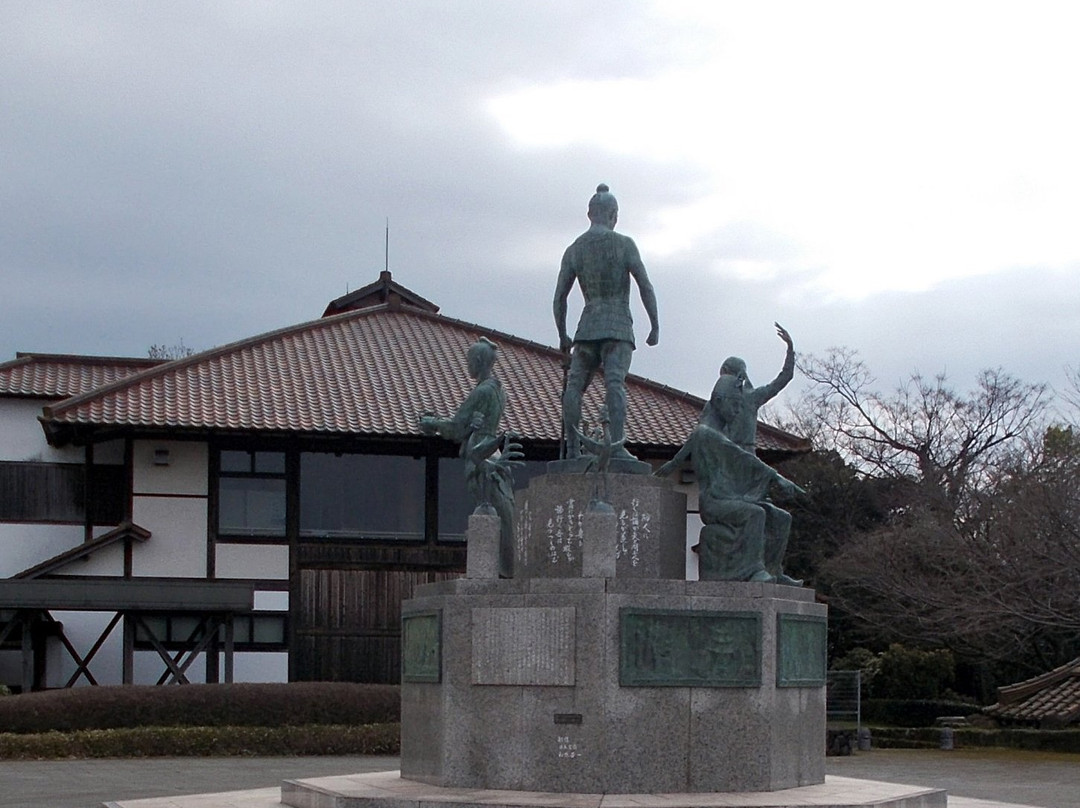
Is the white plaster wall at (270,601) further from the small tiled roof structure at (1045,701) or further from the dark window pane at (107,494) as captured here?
the small tiled roof structure at (1045,701)

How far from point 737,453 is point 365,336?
20.6 meters

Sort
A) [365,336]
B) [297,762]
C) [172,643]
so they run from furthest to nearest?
[365,336] < [172,643] < [297,762]

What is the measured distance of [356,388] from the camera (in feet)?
99.8

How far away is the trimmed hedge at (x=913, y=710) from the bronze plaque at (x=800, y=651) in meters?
22.9

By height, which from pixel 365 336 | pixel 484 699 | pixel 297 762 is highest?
pixel 365 336

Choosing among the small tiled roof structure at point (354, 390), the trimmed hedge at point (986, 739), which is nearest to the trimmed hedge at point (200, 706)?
the small tiled roof structure at point (354, 390)

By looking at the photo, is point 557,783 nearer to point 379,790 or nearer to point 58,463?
point 379,790

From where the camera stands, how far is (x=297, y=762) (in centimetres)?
2186

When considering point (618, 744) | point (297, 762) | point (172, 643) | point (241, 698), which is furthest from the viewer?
point (172, 643)

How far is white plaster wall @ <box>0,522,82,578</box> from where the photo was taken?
1141 inches

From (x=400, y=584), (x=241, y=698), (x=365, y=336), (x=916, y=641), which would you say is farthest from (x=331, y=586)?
(x=916, y=641)

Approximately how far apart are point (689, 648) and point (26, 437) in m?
20.5

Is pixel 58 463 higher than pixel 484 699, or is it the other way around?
pixel 58 463

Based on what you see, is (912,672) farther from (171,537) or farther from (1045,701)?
(171,537)
